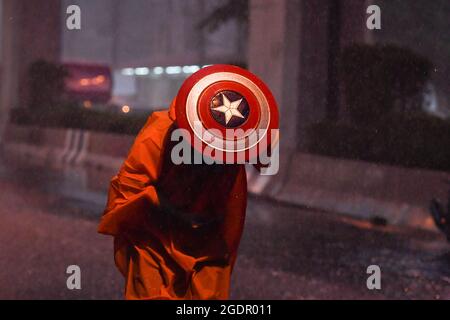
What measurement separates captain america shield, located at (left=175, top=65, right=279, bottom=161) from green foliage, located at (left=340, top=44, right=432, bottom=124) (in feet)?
33.3

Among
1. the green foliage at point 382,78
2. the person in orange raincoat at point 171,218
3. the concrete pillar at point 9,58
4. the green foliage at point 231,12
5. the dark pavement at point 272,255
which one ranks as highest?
the green foliage at point 231,12

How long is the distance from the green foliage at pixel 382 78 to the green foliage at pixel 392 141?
58cm

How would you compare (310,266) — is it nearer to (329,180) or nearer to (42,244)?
(42,244)

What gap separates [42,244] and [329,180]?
467 centimetres

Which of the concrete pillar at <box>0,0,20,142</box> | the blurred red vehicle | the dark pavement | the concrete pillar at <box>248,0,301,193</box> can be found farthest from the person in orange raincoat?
the blurred red vehicle

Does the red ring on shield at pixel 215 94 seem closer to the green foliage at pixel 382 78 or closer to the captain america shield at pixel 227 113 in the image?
the captain america shield at pixel 227 113

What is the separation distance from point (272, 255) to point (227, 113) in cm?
510

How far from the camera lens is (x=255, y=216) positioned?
10.8 metres

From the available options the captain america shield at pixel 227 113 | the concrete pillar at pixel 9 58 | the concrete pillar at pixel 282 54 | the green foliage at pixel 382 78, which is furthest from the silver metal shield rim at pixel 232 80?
the concrete pillar at pixel 9 58

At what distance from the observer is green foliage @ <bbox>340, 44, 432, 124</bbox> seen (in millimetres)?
13094

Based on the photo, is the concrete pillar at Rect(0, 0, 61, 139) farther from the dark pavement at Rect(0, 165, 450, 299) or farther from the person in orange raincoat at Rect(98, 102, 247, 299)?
the person in orange raincoat at Rect(98, 102, 247, 299)

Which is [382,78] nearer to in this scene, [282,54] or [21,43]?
[282,54]

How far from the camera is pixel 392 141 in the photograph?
39.3ft

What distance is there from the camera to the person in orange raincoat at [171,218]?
342cm
